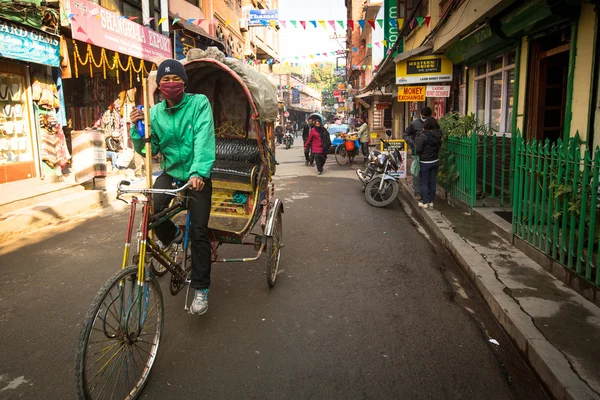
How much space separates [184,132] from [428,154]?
5.82 m

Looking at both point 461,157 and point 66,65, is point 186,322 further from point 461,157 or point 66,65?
point 66,65

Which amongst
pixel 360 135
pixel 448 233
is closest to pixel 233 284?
pixel 448 233

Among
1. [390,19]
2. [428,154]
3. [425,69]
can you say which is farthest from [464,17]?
[390,19]

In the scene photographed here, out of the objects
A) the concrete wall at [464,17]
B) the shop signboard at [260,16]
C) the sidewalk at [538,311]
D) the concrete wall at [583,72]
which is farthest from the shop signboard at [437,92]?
the shop signboard at [260,16]

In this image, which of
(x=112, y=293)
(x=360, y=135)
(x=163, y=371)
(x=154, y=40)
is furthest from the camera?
(x=360, y=135)

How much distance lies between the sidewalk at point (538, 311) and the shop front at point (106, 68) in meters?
8.37

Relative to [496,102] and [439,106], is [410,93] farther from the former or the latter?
[439,106]

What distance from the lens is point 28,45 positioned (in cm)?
959

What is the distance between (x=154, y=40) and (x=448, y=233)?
487 inches

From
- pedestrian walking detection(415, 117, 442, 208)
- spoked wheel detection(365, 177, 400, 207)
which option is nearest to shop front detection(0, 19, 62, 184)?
spoked wheel detection(365, 177, 400, 207)

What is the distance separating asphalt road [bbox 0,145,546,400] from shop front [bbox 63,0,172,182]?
6082 millimetres

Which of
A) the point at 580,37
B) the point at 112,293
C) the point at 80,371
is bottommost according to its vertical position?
the point at 80,371

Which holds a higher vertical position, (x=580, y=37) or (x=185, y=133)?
(x=580, y=37)

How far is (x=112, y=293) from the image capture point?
2670 millimetres
